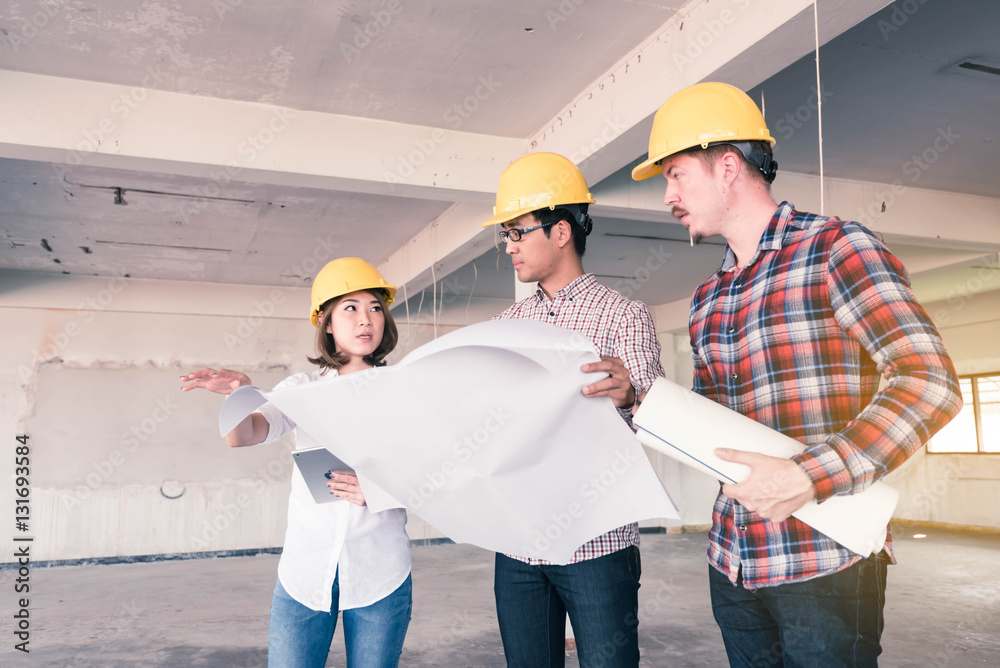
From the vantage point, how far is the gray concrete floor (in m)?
4.02

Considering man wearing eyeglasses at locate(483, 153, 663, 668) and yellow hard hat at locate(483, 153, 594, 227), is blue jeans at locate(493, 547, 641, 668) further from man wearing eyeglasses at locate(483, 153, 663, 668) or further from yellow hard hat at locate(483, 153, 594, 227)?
yellow hard hat at locate(483, 153, 594, 227)

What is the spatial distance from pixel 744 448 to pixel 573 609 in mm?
685

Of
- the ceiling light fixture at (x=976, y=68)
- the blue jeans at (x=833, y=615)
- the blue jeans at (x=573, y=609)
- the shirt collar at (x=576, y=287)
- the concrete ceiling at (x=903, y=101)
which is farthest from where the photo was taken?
the ceiling light fixture at (x=976, y=68)

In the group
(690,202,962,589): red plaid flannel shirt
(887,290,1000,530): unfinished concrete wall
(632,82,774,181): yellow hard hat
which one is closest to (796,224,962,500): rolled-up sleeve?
(690,202,962,589): red plaid flannel shirt

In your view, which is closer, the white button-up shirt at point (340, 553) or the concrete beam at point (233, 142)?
the white button-up shirt at point (340, 553)

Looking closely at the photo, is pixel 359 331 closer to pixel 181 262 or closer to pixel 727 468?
pixel 727 468

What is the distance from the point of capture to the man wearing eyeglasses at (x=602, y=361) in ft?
4.79

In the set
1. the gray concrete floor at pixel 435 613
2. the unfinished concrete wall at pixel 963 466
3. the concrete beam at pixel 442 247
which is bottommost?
the gray concrete floor at pixel 435 613

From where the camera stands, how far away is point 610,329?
158 cm

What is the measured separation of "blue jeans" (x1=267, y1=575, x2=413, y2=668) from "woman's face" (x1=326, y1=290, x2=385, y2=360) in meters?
0.58

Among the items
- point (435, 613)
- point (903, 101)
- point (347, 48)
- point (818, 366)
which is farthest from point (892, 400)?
point (435, 613)

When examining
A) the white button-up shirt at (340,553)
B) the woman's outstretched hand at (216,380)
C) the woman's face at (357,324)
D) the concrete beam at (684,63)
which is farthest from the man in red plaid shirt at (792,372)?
the concrete beam at (684,63)

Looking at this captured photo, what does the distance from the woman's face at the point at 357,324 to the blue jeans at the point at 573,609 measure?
2.11ft

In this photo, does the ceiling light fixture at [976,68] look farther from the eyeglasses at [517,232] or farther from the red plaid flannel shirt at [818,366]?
the red plaid flannel shirt at [818,366]
